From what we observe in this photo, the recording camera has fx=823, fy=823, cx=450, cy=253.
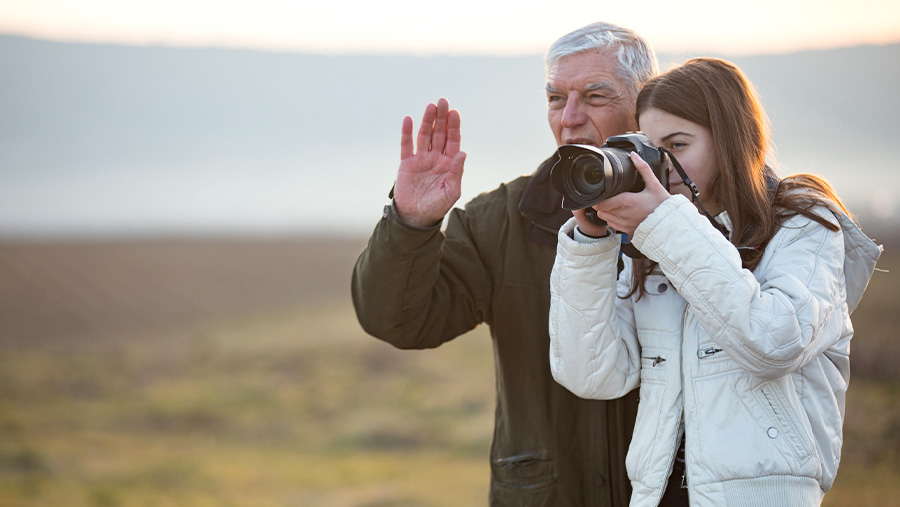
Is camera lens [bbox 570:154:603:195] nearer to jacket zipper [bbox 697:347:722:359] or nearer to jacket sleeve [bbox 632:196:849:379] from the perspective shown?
jacket sleeve [bbox 632:196:849:379]

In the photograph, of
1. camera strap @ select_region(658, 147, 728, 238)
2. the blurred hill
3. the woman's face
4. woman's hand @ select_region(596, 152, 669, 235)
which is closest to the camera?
woman's hand @ select_region(596, 152, 669, 235)

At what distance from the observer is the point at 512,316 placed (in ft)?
8.23

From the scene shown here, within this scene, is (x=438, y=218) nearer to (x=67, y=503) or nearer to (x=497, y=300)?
(x=497, y=300)

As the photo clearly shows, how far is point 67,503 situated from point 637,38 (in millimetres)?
11052

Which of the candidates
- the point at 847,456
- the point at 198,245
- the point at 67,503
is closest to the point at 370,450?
the point at 67,503

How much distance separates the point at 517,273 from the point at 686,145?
74 centimetres

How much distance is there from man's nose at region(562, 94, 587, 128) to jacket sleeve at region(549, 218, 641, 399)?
666 mm

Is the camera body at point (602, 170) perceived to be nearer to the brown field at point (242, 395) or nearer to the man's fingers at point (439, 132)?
the man's fingers at point (439, 132)

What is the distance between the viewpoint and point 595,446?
230cm

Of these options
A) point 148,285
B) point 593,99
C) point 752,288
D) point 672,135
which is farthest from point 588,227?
point 148,285

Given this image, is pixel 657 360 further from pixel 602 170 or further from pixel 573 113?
pixel 573 113

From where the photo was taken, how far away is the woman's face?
75.9 inches

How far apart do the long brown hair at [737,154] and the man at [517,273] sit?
1.73 ft

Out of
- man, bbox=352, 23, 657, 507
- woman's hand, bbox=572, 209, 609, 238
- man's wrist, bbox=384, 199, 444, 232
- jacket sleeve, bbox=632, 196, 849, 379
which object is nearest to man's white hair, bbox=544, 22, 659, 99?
man, bbox=352, 23, 657, 507
